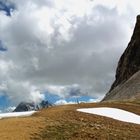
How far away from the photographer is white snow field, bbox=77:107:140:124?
39.7m

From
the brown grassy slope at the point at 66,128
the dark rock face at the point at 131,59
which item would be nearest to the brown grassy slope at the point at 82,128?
the brown grassy slope at the point at 66,128

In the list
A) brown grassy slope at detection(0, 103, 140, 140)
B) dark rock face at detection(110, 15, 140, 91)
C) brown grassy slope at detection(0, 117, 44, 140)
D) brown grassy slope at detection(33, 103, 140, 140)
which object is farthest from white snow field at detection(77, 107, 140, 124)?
dark rock face at detection(110, 15, 140, 91)

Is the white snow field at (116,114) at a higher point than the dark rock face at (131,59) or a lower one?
lower

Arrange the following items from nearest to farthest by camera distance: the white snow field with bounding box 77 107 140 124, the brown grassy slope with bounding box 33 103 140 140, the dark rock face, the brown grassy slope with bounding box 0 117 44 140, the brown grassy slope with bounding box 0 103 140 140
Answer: the brown grassy slope with bounding box 0 117 44 140 < the brown grassy slope with bounding box 0 103 140 140 < the brown grassy slope with bounding box 33 103 140 140 < the white snow field with bounding box 77 107 140 124 < the dark rock face

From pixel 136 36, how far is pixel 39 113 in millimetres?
129931

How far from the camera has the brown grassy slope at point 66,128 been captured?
29.8 meters

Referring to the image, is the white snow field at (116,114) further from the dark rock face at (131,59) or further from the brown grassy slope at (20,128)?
the dark rock face at (131,59)

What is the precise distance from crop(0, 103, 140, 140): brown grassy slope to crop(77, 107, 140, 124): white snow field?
113 inches

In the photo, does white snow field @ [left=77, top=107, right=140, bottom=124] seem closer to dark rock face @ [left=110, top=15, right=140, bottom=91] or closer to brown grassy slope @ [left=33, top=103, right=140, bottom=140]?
brown grassy slope @ [left=33, top=103, right=140, bottom=140]

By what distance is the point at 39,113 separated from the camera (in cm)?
3734

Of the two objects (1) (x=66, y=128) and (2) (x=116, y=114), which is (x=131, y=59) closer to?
(2) (x=116, y=114)

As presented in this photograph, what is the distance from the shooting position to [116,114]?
41156mm

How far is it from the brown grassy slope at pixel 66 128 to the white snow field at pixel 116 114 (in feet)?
9.41

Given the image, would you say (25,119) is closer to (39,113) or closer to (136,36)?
(39,113)
